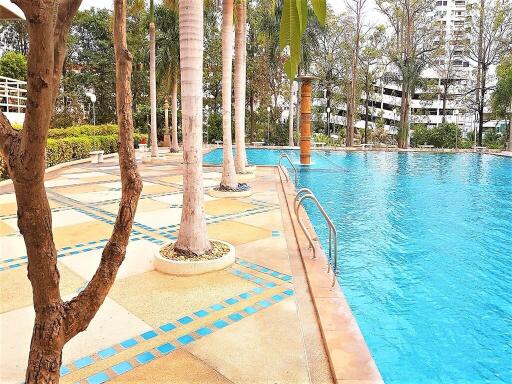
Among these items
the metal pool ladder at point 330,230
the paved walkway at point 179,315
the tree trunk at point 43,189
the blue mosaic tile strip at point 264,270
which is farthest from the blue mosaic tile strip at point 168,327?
the tree trunk at point 43,189

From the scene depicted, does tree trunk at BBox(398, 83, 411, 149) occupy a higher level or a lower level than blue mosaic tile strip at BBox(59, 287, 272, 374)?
higher

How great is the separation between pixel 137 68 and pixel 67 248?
27386 mm

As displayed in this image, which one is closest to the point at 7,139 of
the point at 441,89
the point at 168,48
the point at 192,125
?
the point at 192,125

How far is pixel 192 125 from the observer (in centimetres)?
589

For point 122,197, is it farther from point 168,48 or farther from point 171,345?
point 168,48

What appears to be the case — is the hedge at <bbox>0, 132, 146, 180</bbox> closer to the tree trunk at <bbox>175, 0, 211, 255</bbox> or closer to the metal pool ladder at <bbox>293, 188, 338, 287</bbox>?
the tree trunk at <bbox>175, 0, 211, 255</bbox>

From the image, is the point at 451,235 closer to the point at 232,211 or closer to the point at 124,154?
the point at 232,211

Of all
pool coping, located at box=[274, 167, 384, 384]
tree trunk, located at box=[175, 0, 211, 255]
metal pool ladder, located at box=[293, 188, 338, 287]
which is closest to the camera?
pool coping, located at box=[274, 167, 384, 384]

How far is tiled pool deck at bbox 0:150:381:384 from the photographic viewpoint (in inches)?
132

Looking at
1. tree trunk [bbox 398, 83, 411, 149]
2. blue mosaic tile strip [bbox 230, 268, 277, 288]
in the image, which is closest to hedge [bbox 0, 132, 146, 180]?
blue mosaic tile strip [bbox 230, 268, 277, 288]

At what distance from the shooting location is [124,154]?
2082 mm

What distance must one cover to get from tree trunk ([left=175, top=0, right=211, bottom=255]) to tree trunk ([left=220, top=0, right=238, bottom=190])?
468 centimetres

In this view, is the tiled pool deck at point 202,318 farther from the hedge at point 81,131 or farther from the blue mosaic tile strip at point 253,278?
the hedge at point 81,131

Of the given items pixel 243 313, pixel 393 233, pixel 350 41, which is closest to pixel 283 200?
pixel 393 233
